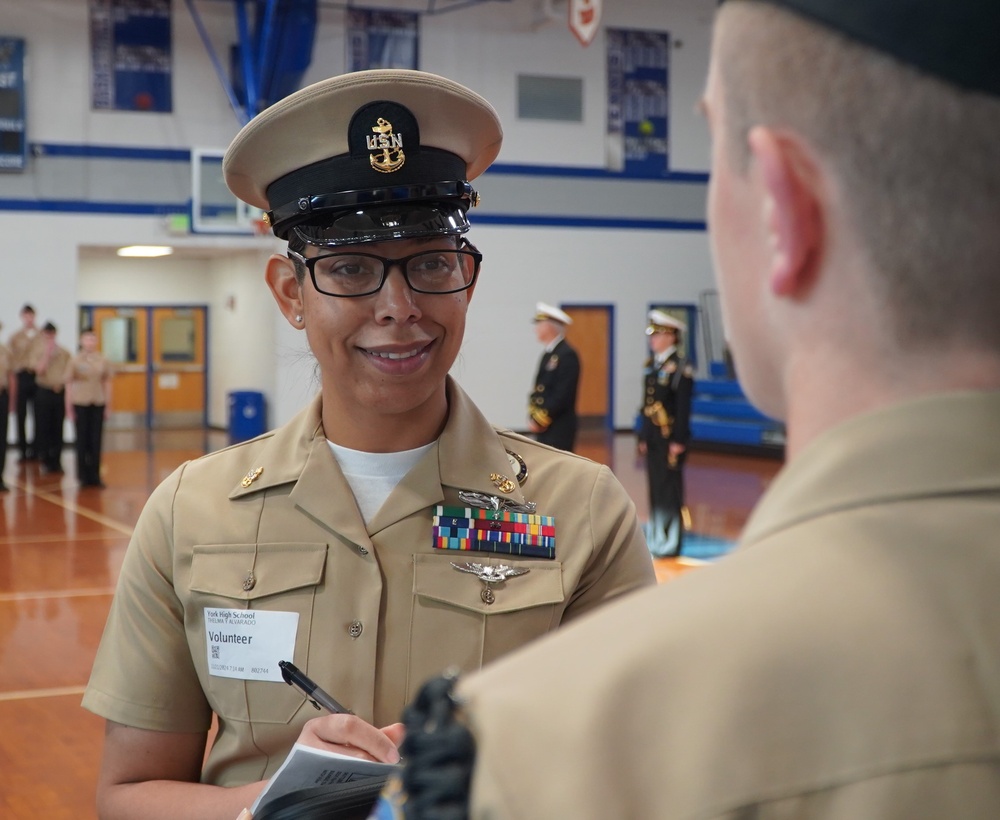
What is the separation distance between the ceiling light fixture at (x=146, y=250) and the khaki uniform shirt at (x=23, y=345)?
261cm

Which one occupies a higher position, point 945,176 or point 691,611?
point 945,176

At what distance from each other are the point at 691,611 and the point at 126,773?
138 centimetres

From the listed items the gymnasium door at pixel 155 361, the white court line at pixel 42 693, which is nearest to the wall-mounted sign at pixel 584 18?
the gymnasium door at pixel 155 361

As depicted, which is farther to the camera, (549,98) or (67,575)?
(549,98)

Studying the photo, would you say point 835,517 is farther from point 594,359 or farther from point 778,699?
point 594,359

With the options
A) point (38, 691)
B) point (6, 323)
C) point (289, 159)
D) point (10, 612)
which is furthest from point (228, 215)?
point (289, 159)

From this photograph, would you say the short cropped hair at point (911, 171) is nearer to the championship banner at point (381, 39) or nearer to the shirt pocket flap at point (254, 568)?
the shirt pocket flap at point (254, 568)

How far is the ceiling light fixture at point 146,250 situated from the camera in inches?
658

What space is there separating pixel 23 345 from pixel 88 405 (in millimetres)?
2585

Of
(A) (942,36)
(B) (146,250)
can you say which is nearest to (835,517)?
(A) (942,36)

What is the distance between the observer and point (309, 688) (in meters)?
1.51

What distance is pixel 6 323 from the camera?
51.8ft

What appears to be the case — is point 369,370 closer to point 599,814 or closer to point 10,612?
point 599,814

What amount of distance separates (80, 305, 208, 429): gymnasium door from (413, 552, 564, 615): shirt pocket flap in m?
18.0
